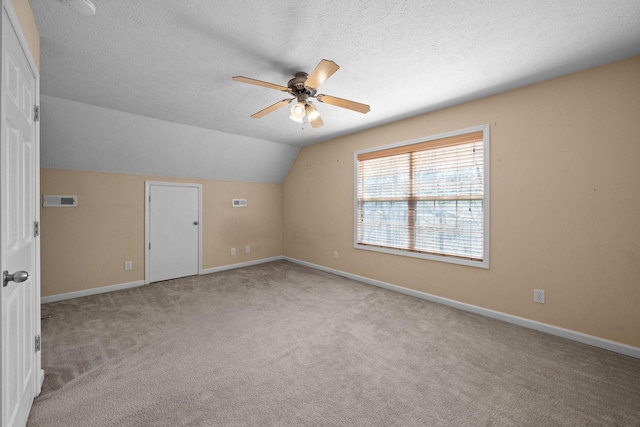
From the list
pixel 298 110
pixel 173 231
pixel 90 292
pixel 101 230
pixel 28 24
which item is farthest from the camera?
pixel 173 231

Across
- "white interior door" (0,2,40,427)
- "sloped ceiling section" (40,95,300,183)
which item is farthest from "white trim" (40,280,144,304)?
"white interior door" (0,2,40,427)

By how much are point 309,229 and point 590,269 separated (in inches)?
153

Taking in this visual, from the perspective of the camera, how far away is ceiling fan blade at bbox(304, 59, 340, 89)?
5.70 feet

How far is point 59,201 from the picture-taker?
11.3 ft

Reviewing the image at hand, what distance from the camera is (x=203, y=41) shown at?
75.5 inches

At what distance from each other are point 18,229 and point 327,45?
223 cm

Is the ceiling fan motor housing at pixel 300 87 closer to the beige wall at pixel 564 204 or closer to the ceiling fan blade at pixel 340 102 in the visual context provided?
the ceiling fan blade at pixel 340 102

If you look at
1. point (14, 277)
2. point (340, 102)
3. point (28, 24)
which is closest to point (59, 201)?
point (28, 24)

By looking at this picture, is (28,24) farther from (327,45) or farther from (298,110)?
(327,45)

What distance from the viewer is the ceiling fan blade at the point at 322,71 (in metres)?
1.74

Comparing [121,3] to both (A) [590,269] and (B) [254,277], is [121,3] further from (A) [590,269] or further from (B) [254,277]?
(A) [590,269]

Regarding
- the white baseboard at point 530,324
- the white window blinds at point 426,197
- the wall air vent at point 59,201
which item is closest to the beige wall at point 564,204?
the white baseboard at point 530,324

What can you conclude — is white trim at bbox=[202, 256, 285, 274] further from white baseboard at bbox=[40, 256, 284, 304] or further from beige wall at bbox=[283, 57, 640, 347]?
beige wall at bbox=[283, 57, 640, 347]

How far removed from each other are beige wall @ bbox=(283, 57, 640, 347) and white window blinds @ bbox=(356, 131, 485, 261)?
0.18 meters
